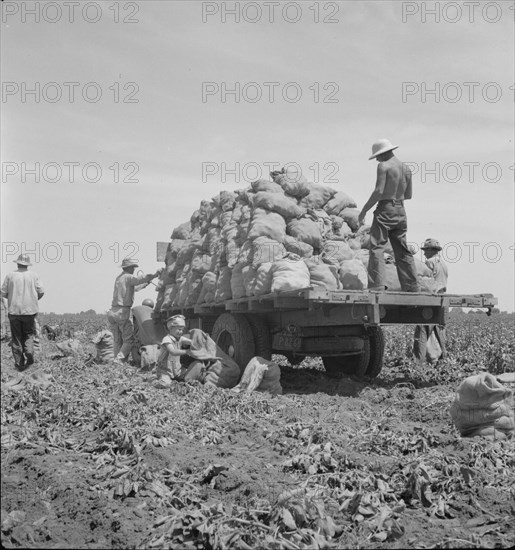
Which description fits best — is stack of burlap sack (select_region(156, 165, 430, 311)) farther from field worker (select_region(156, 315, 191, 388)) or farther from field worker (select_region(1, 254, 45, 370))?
field worker (select_region(1, 254, 45, 370))

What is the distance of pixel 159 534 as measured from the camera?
3279mm

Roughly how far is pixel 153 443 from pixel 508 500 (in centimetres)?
240

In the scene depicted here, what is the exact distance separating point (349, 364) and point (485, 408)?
4.15 metres

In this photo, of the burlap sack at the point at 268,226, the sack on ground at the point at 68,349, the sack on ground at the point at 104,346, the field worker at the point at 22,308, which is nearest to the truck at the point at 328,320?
the burlap sack at the point at 268,226

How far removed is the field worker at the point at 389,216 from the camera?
24.9 feet

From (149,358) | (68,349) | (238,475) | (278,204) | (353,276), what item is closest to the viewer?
(238,475)

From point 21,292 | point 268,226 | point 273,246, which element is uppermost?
point 268,226

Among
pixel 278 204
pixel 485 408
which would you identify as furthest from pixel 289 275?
pixel 485 408

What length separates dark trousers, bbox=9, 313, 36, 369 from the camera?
25.9ft

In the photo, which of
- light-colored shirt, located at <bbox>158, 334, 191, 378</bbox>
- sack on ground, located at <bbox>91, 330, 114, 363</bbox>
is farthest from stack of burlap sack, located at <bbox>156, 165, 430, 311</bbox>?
sack on ground, located at <bbox>91, 330, 114, 363</bbox>

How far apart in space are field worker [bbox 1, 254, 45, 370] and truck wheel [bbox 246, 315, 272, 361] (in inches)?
108

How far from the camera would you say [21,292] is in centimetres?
789

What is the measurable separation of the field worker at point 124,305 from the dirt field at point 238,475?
4.48m

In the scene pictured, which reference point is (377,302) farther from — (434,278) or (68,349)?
(68,349)
